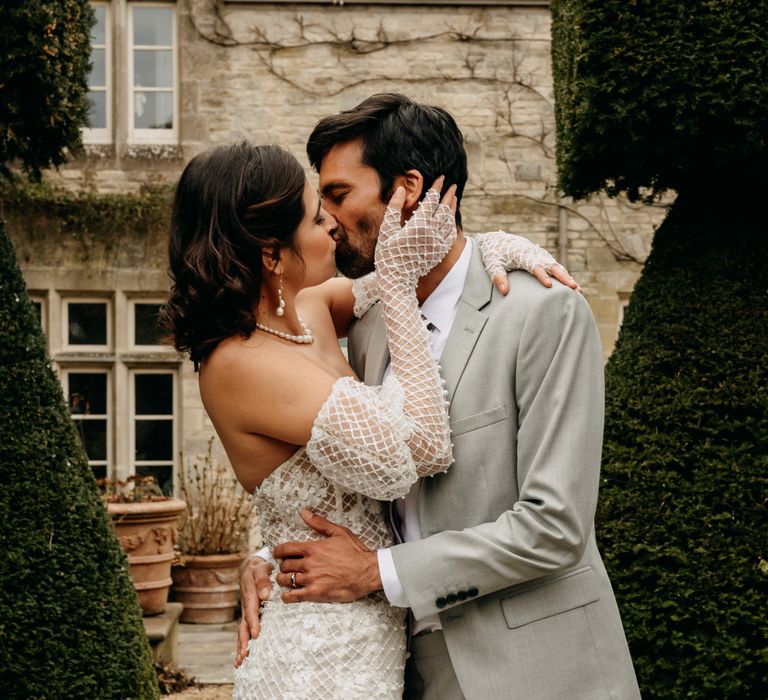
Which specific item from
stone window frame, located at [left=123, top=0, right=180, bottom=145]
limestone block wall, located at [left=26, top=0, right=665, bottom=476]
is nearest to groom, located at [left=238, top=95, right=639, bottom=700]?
limestone block wall, located at [left=26, top=0, right=665, bottom=476]

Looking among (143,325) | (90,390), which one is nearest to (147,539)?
(90,390)

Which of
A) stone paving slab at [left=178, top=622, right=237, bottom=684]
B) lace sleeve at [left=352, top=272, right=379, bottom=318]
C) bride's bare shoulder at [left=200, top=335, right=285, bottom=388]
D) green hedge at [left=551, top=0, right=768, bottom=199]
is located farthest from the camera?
stone paving slab at [left=178, top=622, right=237, bottom=684]

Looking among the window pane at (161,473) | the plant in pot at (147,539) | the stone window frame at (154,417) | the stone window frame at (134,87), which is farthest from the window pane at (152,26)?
the plant in pot at (147,539)

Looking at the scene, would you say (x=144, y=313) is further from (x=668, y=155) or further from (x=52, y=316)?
(x=668, y=155)

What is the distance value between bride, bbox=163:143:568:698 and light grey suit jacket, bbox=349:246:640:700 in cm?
10

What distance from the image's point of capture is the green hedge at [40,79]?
469cm

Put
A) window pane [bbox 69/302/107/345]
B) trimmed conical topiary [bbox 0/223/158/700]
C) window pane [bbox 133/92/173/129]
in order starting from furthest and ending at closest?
1. window pane [bbox 133/92/173/129]
2. window pane [bbox 69/302/107/345]
3. trimmed conical topiary [bbox 0/223/158/700]

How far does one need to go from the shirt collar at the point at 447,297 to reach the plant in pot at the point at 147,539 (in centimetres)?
598

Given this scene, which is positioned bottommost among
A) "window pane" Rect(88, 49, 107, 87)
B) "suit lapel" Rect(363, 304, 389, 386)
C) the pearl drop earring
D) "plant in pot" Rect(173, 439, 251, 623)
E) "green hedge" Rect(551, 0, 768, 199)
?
"plant in pot" Rect(173, 439, 251, 623)

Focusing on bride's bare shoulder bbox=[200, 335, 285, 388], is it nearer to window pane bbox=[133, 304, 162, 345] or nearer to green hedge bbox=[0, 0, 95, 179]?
green hedge bbox=[0, 0, 95, 179]

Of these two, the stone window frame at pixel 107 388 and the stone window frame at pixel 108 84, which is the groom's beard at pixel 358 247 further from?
the stone window frame at pixel 108 84

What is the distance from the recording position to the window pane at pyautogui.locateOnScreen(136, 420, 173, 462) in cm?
1077

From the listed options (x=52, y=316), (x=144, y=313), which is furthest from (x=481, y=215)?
(x=52, y=316)

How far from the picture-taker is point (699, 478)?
436 cm
